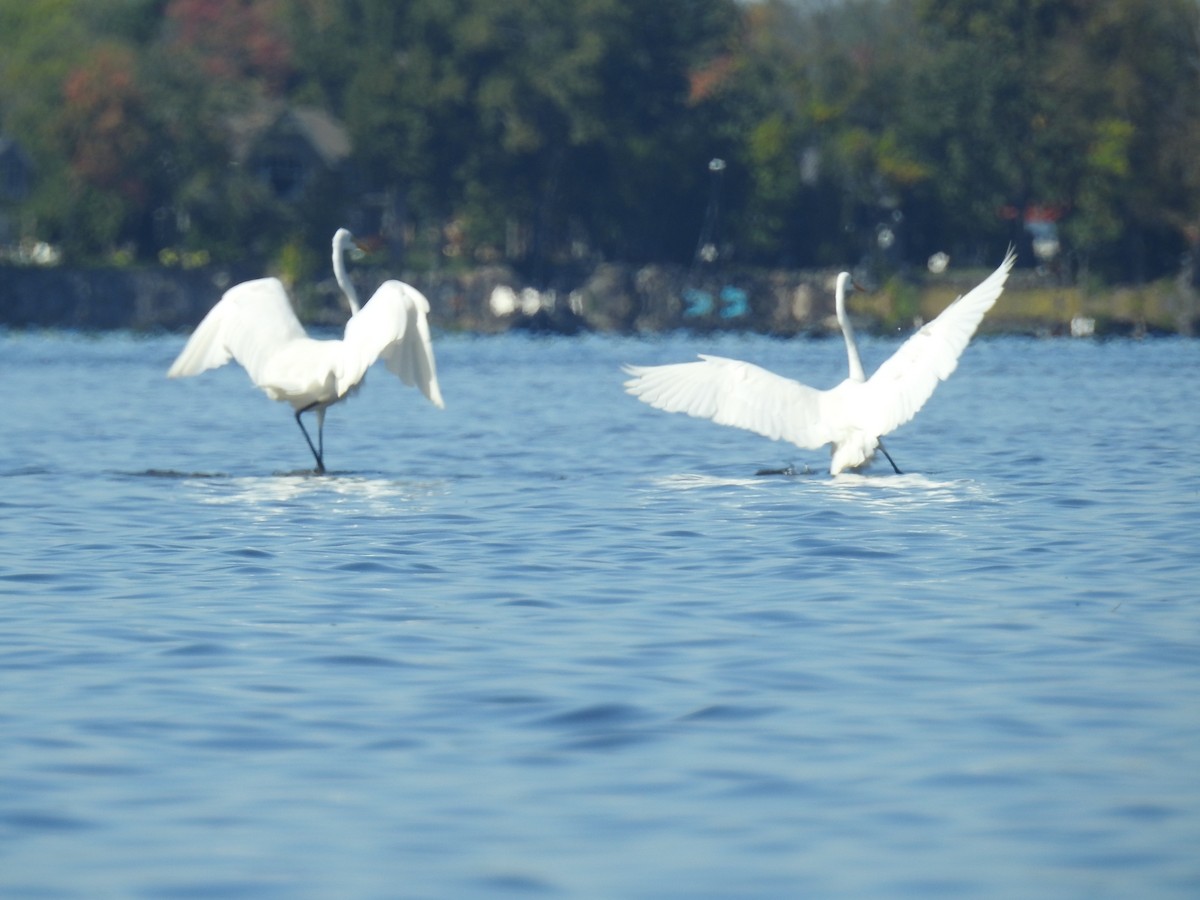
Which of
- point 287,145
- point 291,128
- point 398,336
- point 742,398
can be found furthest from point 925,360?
point 287,145

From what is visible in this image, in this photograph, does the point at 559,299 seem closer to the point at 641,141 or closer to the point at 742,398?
the point at 641,141

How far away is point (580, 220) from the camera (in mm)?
88812

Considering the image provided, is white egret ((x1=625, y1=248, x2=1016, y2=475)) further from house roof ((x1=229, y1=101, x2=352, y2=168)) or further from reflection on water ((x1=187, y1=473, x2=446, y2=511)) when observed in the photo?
house roof ((x1=229, y1=101, x2=352, y2=168))

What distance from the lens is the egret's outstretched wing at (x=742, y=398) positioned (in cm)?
1762

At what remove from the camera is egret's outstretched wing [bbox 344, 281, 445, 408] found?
17.8 meters

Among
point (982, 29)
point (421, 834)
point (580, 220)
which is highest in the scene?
point (982, 29)

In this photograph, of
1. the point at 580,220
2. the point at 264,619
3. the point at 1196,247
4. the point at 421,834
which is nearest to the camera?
the point at 421,834

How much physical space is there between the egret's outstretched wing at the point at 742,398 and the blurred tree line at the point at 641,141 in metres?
60.7

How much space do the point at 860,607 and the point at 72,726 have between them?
436 cm

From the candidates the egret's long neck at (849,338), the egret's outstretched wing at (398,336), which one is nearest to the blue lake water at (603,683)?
the egret's long neck at (849,338)

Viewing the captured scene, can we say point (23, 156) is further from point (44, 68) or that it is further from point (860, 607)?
point (860, 607)

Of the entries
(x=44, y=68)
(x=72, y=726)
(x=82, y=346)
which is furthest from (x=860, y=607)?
(x=44, y=68)

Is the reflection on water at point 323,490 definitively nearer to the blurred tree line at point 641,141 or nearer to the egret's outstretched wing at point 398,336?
the egret's outstretched wing at point 398,336

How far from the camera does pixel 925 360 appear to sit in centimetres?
1667
